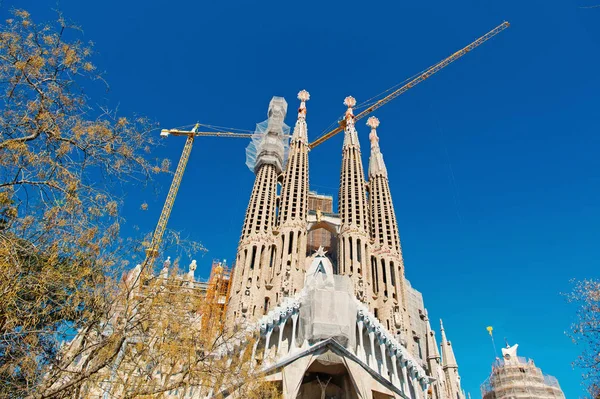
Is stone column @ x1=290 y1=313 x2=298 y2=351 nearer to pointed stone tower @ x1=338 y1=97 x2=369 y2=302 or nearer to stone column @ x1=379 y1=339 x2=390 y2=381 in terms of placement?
stone column @ x1=379 y1=339 x2=390 y2=381

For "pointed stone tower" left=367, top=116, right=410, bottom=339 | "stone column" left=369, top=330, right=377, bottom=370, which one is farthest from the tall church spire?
"stone column" left=369, top=330, right=377, bottom=370

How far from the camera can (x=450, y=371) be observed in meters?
36.8

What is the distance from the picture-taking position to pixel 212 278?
40.5 meters

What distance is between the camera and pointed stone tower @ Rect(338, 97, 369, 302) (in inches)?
1326

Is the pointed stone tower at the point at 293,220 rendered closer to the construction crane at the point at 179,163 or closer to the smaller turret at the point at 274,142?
the smaller turret at the point at 274,142

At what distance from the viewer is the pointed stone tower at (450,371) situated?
116 ft

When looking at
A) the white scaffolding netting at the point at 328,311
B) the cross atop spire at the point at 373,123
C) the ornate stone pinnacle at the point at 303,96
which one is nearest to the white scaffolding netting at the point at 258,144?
the ornate stone pinnacle at the point at 303,96

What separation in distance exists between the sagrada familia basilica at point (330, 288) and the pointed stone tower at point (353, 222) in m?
0.10

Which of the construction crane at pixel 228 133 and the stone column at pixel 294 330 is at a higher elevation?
the construction crane at pixel 228 133

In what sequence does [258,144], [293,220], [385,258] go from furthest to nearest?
[258,144] → [293,220] → [385,258]

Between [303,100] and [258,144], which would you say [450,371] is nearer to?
[258,144]

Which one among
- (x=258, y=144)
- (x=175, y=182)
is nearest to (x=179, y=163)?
(x=175, y=182)

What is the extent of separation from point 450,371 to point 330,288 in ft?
66.7

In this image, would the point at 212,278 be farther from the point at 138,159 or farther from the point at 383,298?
the point at 138,159
